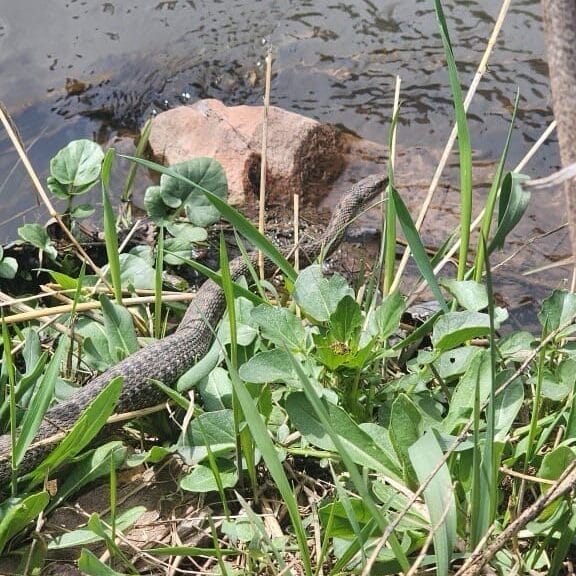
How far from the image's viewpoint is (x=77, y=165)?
3.80 m

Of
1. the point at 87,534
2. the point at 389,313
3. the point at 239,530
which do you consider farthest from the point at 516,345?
the point at 87,534

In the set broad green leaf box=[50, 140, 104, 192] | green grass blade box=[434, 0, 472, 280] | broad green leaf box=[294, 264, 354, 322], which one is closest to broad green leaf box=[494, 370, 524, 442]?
broad green leaf box=[294, 264, 354, 322]

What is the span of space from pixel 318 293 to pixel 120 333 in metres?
0.86

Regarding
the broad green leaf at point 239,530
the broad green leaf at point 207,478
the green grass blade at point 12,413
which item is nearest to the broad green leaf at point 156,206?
the green grass blade at point 12,413

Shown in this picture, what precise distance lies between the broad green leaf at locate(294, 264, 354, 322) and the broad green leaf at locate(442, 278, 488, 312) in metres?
0.36

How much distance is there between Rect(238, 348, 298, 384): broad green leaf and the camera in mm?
2303

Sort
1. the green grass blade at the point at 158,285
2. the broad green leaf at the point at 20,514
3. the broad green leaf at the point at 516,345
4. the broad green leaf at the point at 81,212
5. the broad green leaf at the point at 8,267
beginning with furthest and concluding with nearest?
the broad green leaf at the point at 81,212
the broad green leaf at the point at 8,267
the green grass blade at the point at 158,285
the broad green leaf at the point at 516,345
the broad green leaf at the point at 20,514

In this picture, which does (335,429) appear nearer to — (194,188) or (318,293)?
(318,293)

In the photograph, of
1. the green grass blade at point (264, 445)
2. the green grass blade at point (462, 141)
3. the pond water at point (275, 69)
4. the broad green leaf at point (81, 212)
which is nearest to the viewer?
the green grass blade at point (264, 445)

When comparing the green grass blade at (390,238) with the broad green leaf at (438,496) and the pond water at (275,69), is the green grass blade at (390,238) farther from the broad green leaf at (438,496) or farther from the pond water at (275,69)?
the pond water at (275,69)

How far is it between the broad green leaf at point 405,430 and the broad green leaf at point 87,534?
75 centimetres

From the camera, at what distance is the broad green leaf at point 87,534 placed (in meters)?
2.18

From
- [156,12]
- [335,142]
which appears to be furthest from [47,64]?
[335,142]

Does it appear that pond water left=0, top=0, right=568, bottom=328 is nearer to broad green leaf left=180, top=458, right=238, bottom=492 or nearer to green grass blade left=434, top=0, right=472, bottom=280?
green grass blade left=434, top=0, right=472, bottom=280
